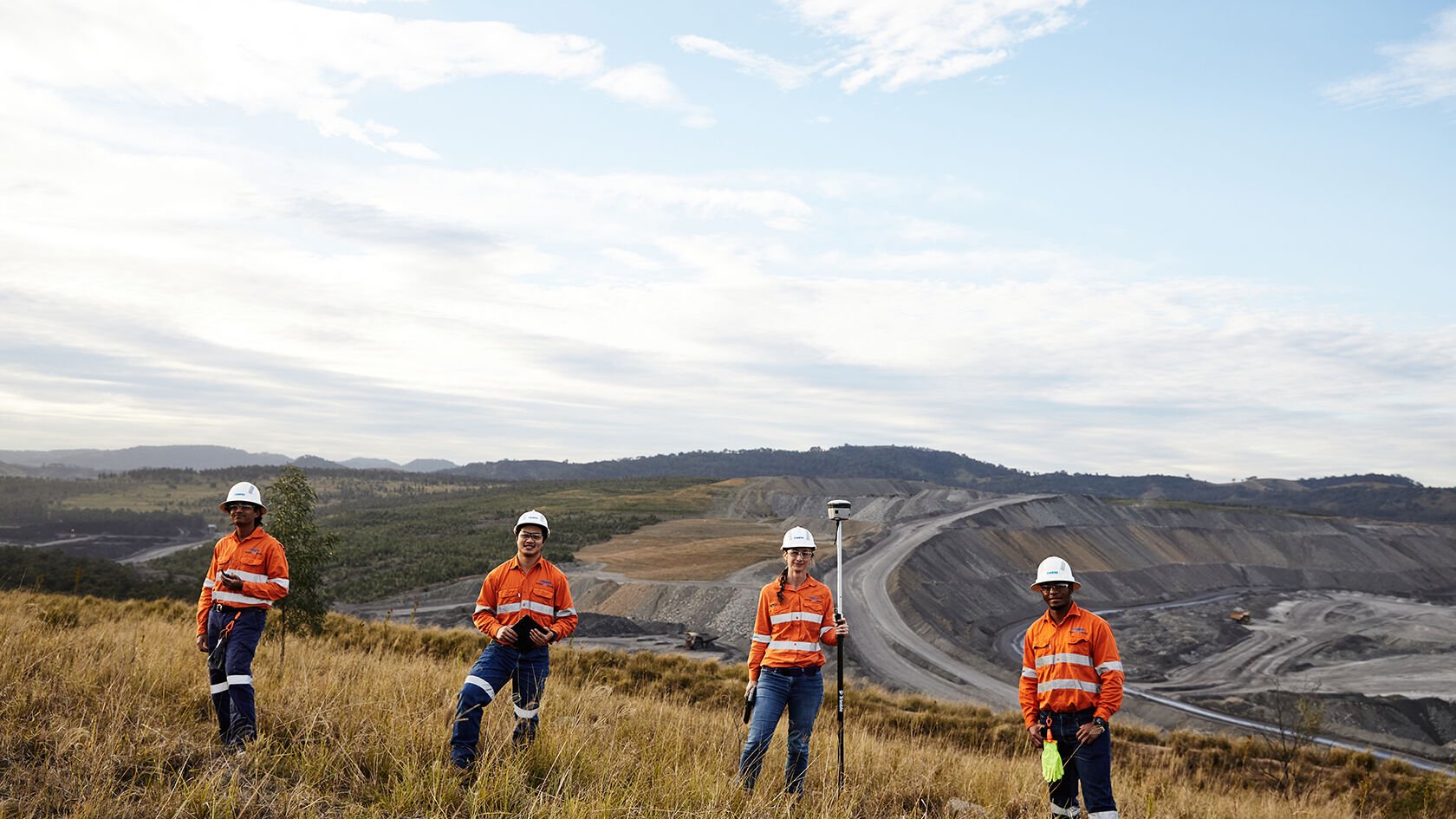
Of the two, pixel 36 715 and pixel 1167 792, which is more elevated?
pixel 36 715

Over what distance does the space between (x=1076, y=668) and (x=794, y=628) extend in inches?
80.1

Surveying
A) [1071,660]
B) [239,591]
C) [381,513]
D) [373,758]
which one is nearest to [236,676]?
[239,591]

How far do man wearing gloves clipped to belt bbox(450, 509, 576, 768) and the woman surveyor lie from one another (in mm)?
1521

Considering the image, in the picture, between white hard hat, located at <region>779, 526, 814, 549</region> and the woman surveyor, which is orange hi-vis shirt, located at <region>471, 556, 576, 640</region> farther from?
white hard hat, located at <region>779, 526, 814, 549</region>

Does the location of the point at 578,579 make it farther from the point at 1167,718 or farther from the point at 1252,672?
the point at 1252,672

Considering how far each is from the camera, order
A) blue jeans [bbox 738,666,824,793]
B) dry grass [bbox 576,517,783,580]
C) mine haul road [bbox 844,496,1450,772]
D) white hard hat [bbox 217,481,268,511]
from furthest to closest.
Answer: dry grass [bbox 576,517,783,580], mine haul road [bbox 844,496,1450,772], white hard hat [bbox 217,481,268,511], blue jeans [bbox 738,666,824,793]

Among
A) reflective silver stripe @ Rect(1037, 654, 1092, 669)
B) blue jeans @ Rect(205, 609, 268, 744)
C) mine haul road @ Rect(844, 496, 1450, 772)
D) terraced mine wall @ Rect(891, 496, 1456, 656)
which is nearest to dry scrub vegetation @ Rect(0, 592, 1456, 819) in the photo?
blue jeans @ Rect(205, 609, 268, 744)

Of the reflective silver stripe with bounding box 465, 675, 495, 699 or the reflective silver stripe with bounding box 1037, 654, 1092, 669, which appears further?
the reflective silver stripe with bounding box 1037, 654, 1092, 669

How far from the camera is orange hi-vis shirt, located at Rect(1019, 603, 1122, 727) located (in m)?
5.75

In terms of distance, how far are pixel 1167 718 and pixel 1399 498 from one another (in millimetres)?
206420

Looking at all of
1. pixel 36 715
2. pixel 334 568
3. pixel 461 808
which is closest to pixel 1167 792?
pixel 461 808

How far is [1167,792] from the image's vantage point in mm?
9430

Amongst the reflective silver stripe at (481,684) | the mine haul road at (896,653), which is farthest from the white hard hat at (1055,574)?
the mine haul road at (896,653)

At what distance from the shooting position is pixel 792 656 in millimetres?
6164
